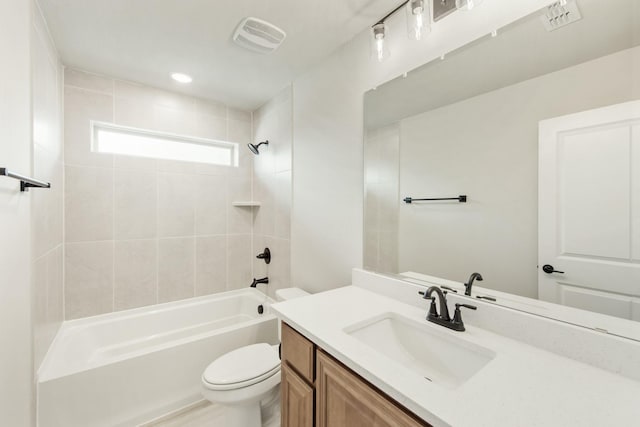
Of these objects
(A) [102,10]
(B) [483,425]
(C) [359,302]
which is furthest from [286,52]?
(B) [483,425]

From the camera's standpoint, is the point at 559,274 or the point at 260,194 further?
the point at 260,194

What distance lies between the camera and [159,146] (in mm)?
2357

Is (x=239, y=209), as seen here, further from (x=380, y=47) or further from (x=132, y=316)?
(x=380, y=47)

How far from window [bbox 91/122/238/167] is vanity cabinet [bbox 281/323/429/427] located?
2061mm

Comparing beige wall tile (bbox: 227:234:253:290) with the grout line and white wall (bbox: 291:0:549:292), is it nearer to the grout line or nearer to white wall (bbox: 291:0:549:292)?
white wall (bbox: 291:0:549:292)

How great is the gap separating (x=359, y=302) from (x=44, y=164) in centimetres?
191

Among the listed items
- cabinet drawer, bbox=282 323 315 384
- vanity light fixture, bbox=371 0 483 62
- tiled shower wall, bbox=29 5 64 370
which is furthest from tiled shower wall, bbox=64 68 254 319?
vanity light fixture, bbox=371 0 483 62

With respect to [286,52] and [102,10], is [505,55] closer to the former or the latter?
[286,52]

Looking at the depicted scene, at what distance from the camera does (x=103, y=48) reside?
1.68 m

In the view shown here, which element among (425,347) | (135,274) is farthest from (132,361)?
(425,347)

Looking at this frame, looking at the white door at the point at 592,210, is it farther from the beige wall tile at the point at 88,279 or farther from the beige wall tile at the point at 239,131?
the beige wall tile at the point at 88,279

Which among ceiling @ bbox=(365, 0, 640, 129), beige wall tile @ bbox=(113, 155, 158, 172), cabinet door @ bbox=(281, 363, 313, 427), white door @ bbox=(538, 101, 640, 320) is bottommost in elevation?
cabinet door @ bbox=(281, 363, 313, 427)

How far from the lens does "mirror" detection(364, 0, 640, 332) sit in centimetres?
75

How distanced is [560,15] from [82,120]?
9.40 ft
